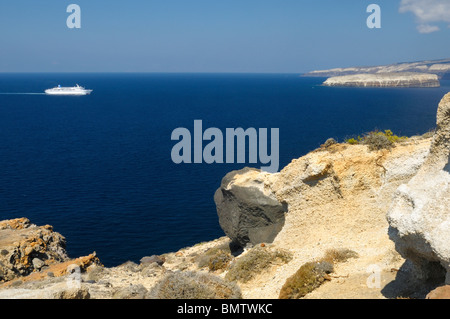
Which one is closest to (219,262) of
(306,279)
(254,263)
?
(254,263)

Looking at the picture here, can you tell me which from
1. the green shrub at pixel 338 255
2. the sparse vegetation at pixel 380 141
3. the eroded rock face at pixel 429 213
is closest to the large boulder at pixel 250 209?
the sparse vegetation at pixel 380 141

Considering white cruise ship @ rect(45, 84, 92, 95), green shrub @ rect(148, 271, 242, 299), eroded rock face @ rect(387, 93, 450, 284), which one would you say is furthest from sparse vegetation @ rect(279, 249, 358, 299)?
white cruise ship @ rect(45, 84, 92, 95)

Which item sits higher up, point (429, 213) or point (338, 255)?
point (429, 213)

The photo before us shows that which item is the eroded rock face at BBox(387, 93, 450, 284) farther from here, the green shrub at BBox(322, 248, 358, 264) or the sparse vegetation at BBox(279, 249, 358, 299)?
the green shrub at BBox(322, 248, 358, 264)

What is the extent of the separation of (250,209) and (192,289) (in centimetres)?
Result: 1055

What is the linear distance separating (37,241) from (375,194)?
61.0 ft

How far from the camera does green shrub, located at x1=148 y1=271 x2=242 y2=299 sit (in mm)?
11070

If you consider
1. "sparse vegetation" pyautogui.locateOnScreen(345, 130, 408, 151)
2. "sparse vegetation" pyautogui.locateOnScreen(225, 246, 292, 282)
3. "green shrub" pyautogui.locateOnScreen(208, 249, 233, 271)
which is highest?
"sparse vegetation" pyautogui.locateOnScreen(345, 130, 408, 151)

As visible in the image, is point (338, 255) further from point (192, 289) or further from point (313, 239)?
point (192, 289)

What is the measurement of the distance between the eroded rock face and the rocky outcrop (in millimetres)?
19605

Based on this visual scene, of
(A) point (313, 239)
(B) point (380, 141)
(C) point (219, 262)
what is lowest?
(C) point (219, 262)

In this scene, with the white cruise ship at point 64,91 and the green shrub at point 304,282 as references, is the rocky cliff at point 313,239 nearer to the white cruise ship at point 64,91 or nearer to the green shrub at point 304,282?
the green shrub at point 304,282

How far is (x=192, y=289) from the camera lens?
36.6 feet

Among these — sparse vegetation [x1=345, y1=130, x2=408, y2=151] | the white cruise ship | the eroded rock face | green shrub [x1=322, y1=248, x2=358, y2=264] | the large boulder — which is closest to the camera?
the eroded rock face
